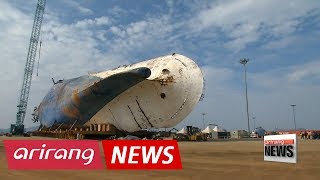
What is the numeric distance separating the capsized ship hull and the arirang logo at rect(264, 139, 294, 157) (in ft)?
134

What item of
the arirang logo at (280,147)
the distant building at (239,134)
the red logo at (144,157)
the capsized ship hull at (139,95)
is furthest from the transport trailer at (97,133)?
the distant building at (239,134)

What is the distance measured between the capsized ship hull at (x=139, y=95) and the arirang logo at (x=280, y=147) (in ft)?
134

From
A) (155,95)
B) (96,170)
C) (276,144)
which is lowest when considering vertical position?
(96,170)

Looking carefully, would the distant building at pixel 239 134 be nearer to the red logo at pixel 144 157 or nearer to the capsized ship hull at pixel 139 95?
the capsized ship hull at pixel 139 95

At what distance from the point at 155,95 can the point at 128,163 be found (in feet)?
156

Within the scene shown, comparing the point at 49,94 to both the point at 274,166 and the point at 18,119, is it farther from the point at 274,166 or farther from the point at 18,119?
the point at 274,166

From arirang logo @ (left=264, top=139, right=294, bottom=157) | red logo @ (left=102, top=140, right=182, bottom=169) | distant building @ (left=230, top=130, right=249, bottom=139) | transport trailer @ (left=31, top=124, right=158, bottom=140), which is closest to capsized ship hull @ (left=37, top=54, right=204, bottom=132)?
transport trailer @ (left=31, top=124, right=158, bottom=140)

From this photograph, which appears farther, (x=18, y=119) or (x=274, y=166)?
(x=18, y=119)

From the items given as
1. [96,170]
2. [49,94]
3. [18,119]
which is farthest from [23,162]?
[18,119]

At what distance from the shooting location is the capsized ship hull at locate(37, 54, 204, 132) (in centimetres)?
6400

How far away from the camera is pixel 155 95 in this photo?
67.0 m

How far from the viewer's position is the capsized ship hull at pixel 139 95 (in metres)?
64.0

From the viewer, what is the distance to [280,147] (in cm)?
1958

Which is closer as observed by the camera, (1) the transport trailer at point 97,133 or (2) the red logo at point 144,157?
(2) the red logo at point 144,157
